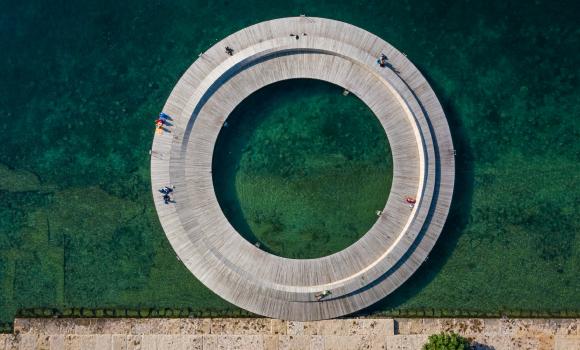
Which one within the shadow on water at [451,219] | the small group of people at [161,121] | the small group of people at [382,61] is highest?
the small group of people at [382,61]

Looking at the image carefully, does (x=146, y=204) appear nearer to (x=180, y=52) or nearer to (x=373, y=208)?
(x=180, y=52)

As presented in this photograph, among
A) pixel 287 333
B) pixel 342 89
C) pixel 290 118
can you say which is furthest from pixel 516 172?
pixel 287 333

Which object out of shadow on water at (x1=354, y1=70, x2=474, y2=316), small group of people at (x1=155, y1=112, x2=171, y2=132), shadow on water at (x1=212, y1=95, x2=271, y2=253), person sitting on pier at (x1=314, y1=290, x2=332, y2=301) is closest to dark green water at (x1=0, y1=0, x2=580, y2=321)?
shadow on water at (x1=354, y1=70, x2=474, y2=316)

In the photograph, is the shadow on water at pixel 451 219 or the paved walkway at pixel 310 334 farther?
the shadow on water at pixel 451 219

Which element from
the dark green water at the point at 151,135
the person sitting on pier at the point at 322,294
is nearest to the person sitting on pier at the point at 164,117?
the dark green water at the point at 151,135

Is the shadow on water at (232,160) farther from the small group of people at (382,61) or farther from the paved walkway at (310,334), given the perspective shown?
the small group of people at (382,61)
